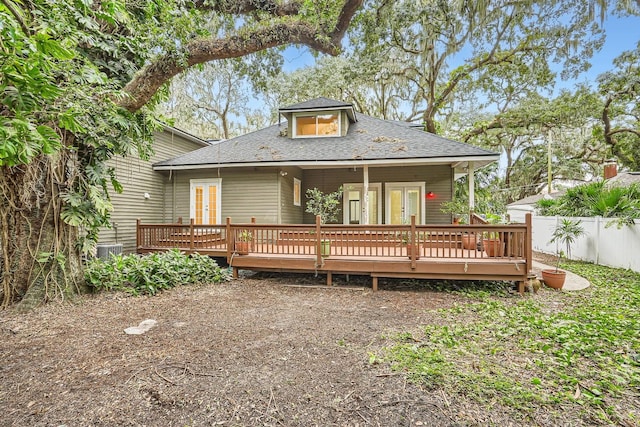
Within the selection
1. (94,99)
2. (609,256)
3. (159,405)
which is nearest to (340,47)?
(94,99)

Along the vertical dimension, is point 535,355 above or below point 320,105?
below

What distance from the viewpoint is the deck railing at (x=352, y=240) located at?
19.2 feet

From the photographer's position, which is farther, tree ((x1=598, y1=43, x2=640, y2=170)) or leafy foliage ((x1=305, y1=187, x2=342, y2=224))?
tree ((x1=598, y1=43, x2=640, y2=170))

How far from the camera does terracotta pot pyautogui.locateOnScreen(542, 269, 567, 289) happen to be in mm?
6154

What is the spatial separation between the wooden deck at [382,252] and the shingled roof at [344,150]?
106 inches

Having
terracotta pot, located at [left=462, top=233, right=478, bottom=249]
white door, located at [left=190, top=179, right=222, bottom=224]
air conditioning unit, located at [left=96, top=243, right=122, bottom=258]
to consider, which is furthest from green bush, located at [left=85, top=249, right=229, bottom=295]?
terracotta pot, located at [left=462, top=233, right=478, bottom=249]

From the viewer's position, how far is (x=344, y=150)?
965 cm

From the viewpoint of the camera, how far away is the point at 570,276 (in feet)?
23.5

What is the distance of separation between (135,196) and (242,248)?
5.01 metres

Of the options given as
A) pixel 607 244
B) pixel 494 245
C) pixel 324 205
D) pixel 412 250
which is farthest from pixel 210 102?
pixel 607 244

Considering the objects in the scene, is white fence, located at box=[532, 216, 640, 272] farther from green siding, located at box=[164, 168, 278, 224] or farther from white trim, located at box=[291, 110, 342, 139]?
green siding, located at box=[164, 168, 278, 224]

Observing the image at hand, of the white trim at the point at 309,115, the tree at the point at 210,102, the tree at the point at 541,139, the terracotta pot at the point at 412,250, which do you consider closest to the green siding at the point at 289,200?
the white trim at the point at 309,115

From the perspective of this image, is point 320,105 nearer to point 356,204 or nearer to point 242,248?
point 356,204

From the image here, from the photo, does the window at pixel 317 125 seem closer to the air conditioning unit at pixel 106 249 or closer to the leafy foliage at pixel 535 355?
the air conditioning unit at pixel 106 249
